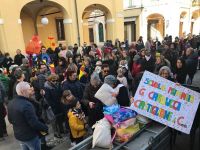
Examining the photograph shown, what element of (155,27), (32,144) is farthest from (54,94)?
(155,27)

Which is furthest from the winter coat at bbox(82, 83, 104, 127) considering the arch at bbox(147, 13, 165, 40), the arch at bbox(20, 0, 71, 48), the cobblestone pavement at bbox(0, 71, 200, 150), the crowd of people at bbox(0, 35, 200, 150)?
the arch at bbox(147, 13, 165, 40)

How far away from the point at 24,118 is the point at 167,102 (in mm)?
2380

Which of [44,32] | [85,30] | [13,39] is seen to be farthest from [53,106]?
[85,30]

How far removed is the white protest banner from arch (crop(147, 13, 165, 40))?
27335 mm

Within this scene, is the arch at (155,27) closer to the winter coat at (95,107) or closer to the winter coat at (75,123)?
the winter coat at (95,107)

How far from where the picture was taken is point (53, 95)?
527 cm

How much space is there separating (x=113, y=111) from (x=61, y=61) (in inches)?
173

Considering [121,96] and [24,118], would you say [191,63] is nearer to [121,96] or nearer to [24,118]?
[121,96]

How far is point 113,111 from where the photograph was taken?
3539 millimetres

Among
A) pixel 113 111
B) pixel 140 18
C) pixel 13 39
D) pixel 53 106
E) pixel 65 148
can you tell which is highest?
pixel 140 18

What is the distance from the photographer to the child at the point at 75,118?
14.2ft

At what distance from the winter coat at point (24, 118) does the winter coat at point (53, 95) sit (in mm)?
1739

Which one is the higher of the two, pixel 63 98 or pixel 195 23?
pixel 195 23

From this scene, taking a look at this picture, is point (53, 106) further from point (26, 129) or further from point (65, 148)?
point (26, 129)
